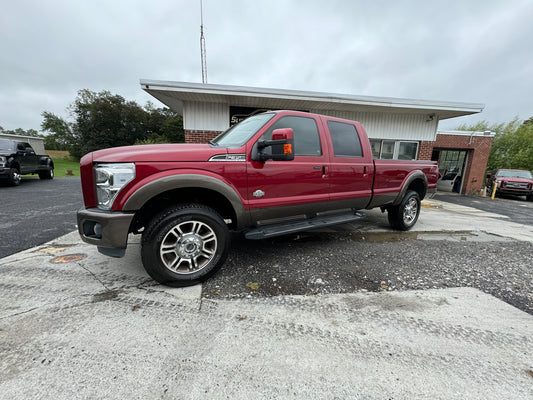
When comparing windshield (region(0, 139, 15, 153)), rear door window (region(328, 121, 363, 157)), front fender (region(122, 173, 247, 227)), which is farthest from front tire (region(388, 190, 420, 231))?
windshield (region(0, 139, 15, 153))

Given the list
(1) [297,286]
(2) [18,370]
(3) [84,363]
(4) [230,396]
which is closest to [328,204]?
(1) [297,286]

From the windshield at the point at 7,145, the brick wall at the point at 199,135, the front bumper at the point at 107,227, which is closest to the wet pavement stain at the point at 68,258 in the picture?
the front bumper at the point at 107,227

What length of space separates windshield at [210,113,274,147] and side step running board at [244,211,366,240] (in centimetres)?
106

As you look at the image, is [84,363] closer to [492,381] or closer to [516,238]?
[492,381]

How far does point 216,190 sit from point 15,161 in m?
11.3

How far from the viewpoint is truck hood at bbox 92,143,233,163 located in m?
2.27

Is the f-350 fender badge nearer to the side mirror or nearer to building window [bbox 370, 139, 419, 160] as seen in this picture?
the side mirror

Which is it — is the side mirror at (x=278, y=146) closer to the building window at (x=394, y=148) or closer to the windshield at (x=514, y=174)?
the building window at (x=394, y=148)

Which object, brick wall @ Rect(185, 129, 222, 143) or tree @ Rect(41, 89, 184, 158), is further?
tree @ Rect(41, 89, 184, 158)

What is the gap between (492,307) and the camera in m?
2.30

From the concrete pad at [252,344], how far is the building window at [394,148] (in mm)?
8476

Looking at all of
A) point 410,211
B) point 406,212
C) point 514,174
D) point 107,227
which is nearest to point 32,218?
point 107,227

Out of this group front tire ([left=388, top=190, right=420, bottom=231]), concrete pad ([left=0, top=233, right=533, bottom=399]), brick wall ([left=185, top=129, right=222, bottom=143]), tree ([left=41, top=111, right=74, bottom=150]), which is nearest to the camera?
concrete pad ([left=0, top=233, right=533, bottom=399])

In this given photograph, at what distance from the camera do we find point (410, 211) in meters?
4.88
